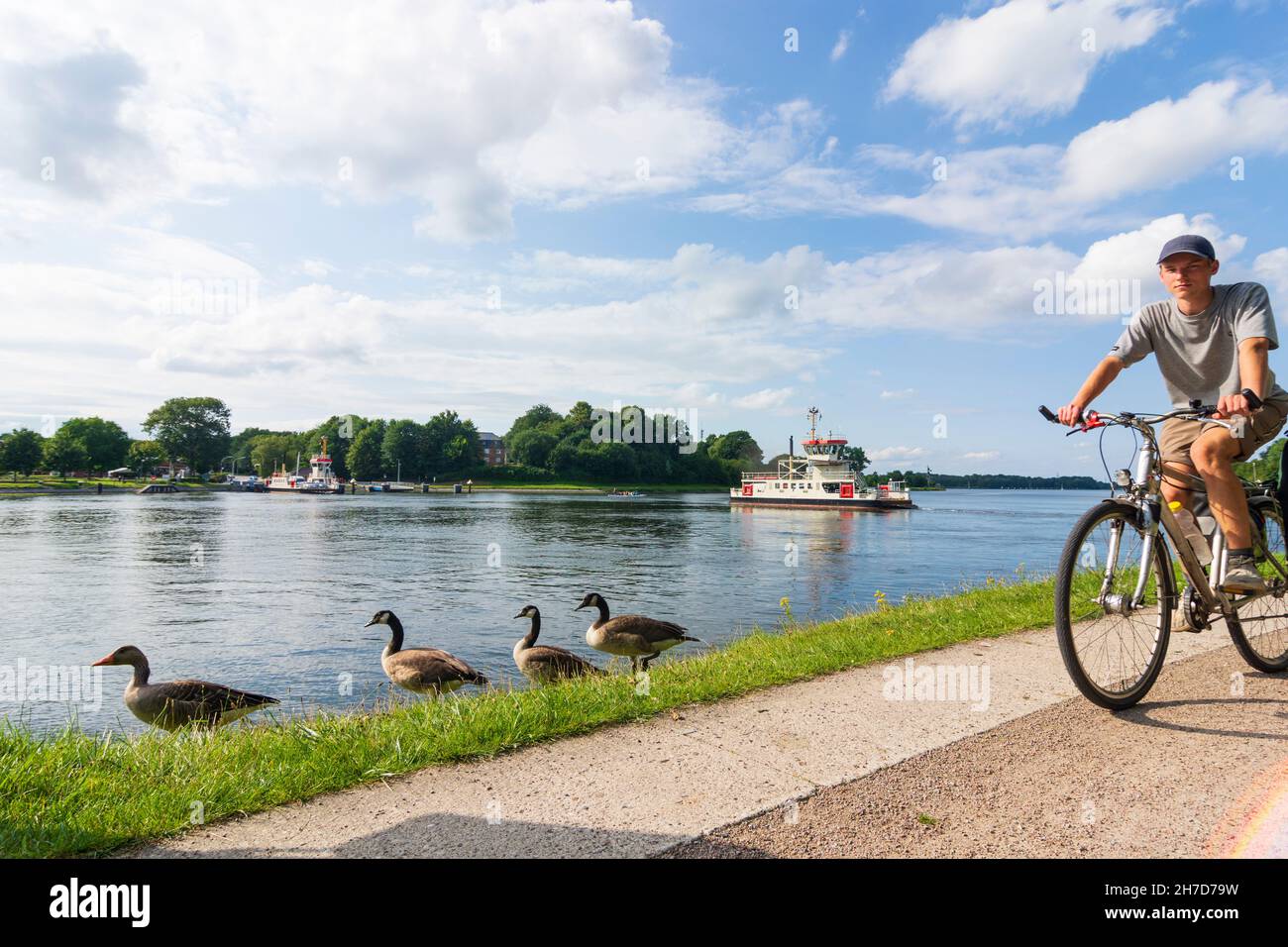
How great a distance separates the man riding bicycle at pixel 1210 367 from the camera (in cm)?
443

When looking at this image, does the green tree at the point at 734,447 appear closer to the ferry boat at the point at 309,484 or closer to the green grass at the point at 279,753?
the ferry boat at the point at 309,484

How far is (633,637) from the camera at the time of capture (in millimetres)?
9438

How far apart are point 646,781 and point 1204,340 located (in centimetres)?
432

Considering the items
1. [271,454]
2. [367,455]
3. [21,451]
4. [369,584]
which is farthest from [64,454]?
[369,584]

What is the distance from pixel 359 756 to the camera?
12.3 feet

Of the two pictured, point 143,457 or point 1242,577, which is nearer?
point 1242,577

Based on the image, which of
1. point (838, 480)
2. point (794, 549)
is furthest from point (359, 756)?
point (838, 480)

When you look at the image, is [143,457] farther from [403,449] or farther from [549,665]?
[549,665]

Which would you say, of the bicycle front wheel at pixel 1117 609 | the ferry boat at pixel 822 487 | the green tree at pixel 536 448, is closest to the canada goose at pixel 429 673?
the bicycle front wheel at pixel 1117 609

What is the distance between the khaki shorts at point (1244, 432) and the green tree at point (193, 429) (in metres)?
159

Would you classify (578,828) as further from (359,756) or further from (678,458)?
(678,458)

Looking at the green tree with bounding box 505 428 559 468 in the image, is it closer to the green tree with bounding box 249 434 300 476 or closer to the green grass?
the green tree with bounding box 249 434 300 476

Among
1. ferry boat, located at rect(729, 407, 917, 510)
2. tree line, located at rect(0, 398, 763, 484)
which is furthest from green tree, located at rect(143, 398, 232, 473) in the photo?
ferry boat, located at rect(729, 407, 917, 510)
